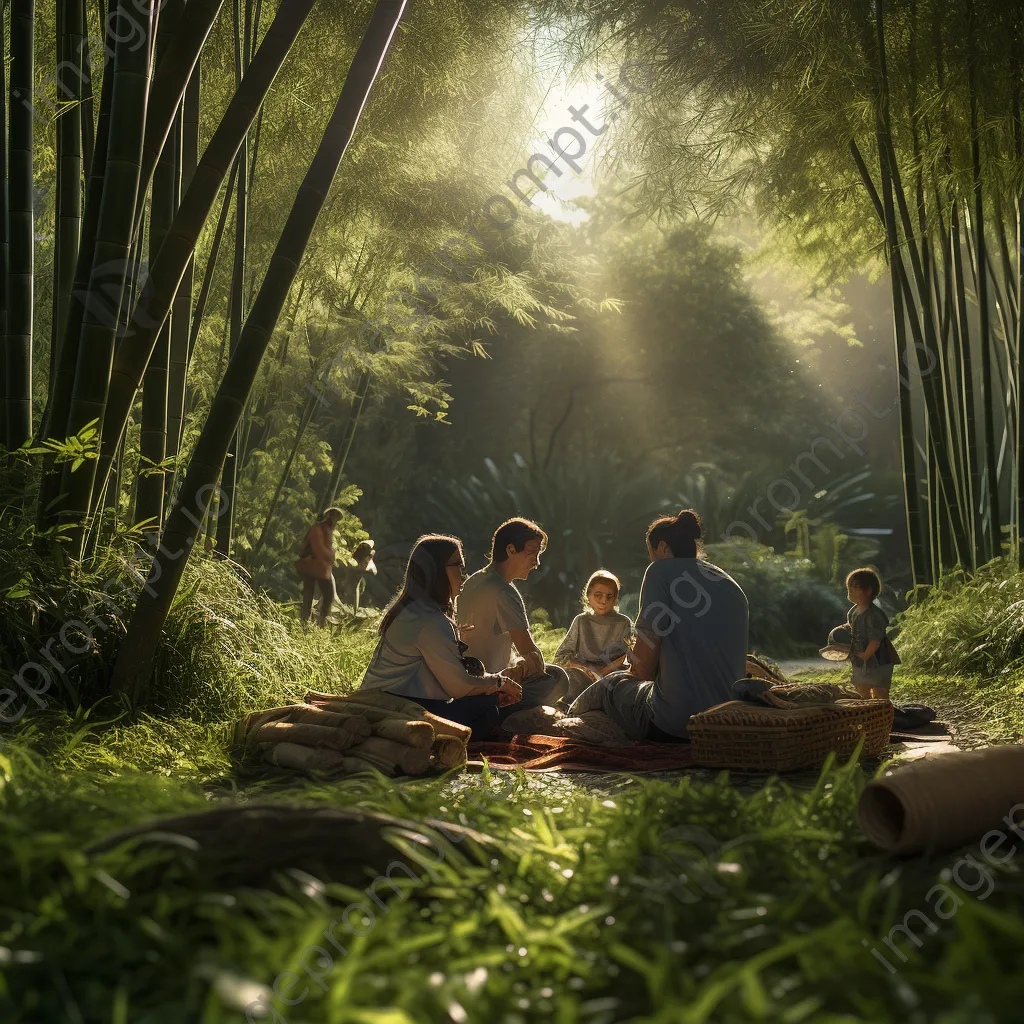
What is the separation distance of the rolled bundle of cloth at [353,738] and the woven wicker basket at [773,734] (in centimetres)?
80

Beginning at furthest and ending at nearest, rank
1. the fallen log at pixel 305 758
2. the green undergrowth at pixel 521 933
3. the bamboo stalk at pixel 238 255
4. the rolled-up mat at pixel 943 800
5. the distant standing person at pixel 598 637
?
the distant standing person at pixel 598 637, the bamboo stalk at pixel 238 255, the fallen log at pixel 305 758, the rolled-up mat at pixel 943 800, the green undergrowth at pixel 521 933

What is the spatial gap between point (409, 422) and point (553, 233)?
595 cm

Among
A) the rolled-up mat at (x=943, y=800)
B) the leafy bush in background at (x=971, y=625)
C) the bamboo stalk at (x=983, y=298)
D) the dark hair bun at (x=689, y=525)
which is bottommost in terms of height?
the rolled-up mat at (x=943, y=800)

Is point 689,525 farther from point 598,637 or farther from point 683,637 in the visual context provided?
point 598,637

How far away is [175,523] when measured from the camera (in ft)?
11.2

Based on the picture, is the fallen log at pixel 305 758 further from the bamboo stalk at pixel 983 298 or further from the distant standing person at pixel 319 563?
the distant standing person at pixel 319 563

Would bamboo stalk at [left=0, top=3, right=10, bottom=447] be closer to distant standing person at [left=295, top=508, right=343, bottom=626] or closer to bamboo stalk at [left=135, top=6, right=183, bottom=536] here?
bamboo stalk at [left=135, top=6, right=183, bottom=536]

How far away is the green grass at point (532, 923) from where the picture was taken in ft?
4.06

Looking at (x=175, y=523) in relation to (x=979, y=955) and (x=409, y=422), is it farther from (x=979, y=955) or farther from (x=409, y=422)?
(x=409, y=422)

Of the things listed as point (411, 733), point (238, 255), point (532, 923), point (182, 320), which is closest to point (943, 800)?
point (532, 923)

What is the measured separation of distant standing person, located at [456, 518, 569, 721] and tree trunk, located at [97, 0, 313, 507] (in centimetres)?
157

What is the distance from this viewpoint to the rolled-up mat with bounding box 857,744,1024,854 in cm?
185

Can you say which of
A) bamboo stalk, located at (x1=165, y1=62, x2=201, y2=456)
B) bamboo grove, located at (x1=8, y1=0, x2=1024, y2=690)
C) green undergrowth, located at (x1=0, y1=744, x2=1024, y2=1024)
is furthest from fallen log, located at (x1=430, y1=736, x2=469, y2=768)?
bamboo stalk, located at (x1=165, y1=62, x2=201, y2=456)

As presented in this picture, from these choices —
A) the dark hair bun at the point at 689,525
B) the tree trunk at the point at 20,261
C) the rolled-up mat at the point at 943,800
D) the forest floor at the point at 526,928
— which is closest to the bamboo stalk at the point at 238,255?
the tree trunk at the point at 20,261
